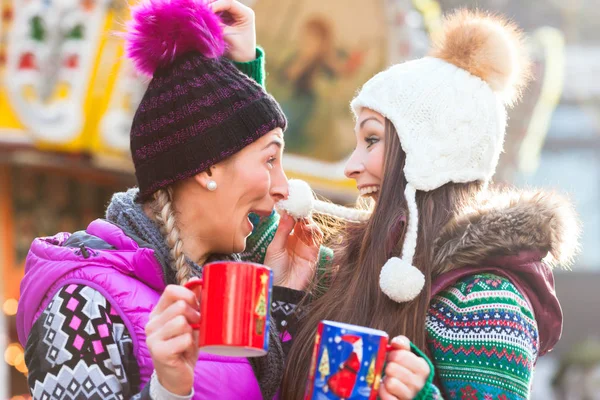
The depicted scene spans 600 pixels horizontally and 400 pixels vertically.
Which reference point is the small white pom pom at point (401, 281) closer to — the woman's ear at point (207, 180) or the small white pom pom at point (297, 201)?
the small white pom pom at point (297, 201)

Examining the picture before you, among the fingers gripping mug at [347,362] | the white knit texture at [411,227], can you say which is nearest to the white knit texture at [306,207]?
the white knit texture at [411,227]

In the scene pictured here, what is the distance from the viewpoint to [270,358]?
252 centimetres

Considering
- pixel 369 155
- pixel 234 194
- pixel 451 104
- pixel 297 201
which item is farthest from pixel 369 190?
pixel 234 194

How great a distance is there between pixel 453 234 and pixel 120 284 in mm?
904

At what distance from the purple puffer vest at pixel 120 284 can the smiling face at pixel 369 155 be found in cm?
64

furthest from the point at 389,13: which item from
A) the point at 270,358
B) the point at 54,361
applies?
the point at 54,361

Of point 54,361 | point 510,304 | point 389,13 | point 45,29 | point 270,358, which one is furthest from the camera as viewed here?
point 389,13

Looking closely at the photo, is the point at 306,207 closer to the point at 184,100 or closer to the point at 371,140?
the point at 371,140

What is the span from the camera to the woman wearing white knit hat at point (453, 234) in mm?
2355

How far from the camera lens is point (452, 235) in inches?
100

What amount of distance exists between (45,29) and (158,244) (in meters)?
3.97

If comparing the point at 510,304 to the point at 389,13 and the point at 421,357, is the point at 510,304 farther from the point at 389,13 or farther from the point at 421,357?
the point at 389,13

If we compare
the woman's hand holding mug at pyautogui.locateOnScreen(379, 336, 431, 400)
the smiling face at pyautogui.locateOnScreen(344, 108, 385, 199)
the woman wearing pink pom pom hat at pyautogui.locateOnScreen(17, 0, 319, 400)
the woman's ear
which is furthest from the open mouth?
the woman's hand holding mug at pyautogui.locateOnScreen(379, 336, 431, 400)

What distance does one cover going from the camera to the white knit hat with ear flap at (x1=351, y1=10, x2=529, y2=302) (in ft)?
8.54
